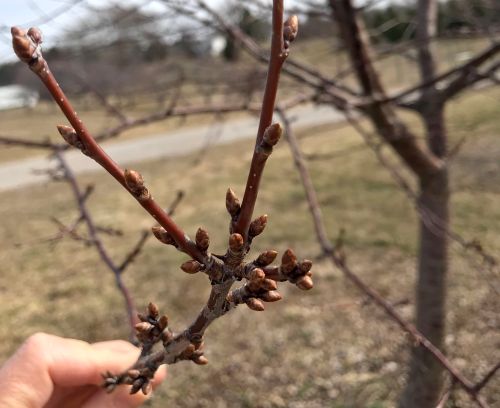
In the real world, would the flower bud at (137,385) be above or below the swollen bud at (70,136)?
below

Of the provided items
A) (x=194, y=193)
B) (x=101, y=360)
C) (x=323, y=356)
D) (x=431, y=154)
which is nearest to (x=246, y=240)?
(x=101, y=360)

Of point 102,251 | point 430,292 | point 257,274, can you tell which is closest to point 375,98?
point 430,292

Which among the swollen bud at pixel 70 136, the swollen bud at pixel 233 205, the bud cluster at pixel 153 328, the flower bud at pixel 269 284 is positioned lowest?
the bud cluster at pixel 153 328

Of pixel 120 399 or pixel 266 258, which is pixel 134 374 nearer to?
pixel 266 258

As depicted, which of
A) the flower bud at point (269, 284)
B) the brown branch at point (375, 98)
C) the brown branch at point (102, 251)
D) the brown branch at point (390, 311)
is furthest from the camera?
the brown branch at point (375, 98)

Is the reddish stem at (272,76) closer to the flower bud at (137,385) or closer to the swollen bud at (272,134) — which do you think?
the swollen bud at (272,134)

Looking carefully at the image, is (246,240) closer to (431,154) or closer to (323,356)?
(431,154)

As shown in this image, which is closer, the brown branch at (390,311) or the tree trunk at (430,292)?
the brown branch at (390,311)

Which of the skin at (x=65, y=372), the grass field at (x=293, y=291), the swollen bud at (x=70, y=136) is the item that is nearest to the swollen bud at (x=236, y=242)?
the swollen bud at (x=70, y=136)
